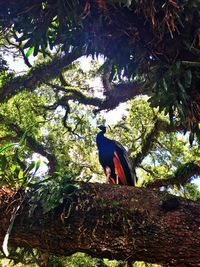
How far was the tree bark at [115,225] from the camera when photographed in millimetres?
3297

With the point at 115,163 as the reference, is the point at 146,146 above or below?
above

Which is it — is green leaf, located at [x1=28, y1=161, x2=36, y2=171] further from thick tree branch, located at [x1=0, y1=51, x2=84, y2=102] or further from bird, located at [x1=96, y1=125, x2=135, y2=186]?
thick tree branch, located at [x1=0, y1=51, x2=84, y2=102]

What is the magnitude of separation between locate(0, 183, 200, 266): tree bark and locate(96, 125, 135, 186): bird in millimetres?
1444

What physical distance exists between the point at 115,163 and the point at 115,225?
1907mm

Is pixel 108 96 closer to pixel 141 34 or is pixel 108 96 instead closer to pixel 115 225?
pixel 141 34

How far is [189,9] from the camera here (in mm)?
3781

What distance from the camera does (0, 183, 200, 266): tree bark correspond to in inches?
130

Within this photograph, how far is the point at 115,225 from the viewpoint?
3453 mm

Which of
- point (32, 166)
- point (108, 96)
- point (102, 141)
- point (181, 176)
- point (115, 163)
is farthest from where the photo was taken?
point (108, 96)

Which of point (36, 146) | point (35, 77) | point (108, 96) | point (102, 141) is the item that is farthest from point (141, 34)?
point (36, 146)

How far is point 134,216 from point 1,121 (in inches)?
221

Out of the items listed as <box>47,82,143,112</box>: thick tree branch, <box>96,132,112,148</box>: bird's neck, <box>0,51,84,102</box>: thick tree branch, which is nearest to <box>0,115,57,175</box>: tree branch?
<box>0,51,84,102</box>: thick tree branch

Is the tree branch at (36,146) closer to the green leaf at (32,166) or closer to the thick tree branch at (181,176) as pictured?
the thick tree branch at (181,176)

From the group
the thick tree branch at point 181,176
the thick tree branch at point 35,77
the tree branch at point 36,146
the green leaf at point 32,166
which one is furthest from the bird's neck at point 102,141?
the thick tree branch at point 35,77
